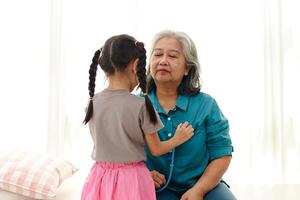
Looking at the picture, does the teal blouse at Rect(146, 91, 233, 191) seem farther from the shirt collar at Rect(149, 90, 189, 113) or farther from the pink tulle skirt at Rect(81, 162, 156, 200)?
the pink tulle skirt at Rect(81, 162, 156, 200)

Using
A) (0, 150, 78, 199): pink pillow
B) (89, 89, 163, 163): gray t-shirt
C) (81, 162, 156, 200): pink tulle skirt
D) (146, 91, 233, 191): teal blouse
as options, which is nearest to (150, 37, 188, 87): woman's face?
(146, 91, 233, 191): teal blouse

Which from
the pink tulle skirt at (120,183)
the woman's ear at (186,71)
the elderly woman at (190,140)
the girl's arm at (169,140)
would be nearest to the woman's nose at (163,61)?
the elderly woman at (190,140)

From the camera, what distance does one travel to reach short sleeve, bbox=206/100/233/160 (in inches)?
69.0

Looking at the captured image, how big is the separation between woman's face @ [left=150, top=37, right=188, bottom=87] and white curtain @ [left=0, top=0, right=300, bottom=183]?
30.2 inches

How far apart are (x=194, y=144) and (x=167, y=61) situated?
15.1 inches

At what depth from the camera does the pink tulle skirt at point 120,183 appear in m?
1.45

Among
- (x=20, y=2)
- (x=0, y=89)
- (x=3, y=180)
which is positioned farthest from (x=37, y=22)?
(x=3, y=180)

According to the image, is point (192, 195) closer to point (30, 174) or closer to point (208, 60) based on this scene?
point (30, 174)

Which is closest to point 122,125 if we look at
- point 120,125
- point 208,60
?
point 120,125

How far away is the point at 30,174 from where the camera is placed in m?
1.92

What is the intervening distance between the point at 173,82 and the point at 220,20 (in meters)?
0.91

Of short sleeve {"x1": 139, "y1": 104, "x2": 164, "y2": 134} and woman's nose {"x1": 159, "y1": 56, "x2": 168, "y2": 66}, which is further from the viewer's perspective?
woman's nose {"x1": 159, "y1": 56, "x2": 168, "y2": 66}

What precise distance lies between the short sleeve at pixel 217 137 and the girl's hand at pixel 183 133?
140mm

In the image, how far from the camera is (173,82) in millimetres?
1837
